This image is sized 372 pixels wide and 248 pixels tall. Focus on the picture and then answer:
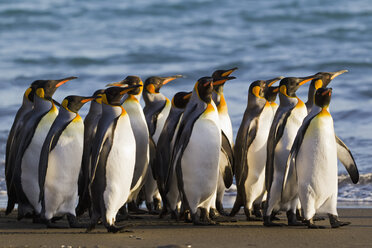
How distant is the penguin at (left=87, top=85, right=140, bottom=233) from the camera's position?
577cm

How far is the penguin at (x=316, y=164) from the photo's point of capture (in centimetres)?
598

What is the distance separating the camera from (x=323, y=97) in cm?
605

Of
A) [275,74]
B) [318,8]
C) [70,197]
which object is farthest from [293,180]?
[318,8]

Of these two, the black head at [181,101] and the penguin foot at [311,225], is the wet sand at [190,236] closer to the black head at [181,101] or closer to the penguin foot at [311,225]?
the penguin foot at [311,225]

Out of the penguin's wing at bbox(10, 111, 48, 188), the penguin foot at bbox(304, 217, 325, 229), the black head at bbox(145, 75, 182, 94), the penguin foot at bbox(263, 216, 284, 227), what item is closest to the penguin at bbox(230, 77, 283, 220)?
the penguin foot at bbox(263, 216, 284, 227)

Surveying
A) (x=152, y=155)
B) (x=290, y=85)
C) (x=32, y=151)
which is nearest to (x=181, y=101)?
(x=152, y=155)

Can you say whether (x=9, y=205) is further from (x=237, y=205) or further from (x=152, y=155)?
(x=237, y=205)

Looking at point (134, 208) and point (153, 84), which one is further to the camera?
point (153, 84)

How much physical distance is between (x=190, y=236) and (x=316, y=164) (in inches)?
41.9

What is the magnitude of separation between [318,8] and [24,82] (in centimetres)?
1176

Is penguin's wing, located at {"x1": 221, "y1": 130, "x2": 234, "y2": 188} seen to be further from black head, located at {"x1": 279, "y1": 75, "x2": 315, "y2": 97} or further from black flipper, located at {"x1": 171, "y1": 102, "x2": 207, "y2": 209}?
black head, located at {"x1": 279, "y1": 75, "x2": 315, "y2": 97}

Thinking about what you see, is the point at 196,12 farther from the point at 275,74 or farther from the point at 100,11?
the point at 275,74

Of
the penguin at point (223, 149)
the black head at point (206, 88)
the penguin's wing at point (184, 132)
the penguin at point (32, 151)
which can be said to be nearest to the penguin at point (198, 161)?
the penguin's wing at point (184, 132)

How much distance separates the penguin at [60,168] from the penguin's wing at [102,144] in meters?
0.33
